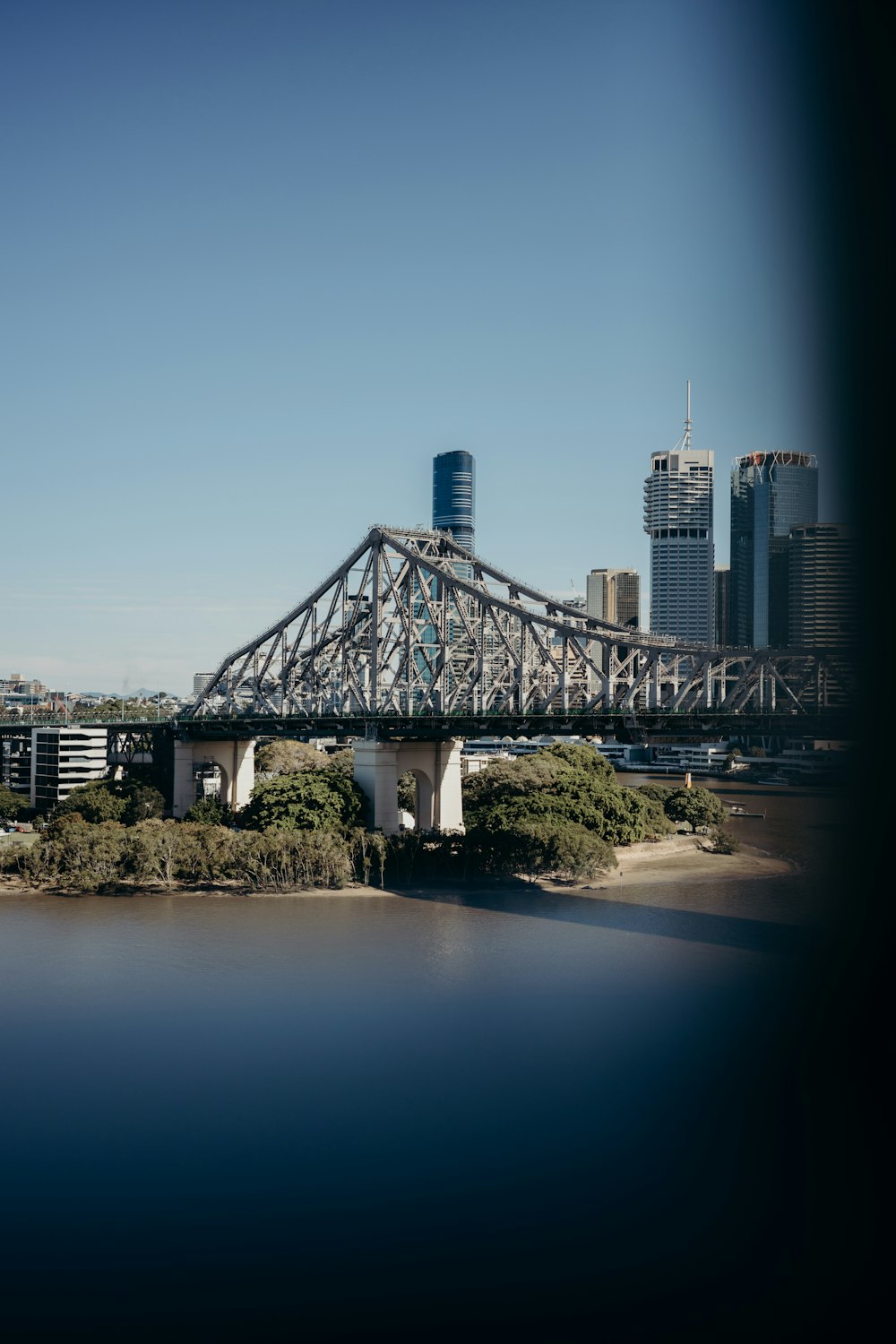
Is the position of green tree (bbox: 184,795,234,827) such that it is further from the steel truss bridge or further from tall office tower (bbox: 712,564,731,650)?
tall office tower (bbox: 712,564,731,650)

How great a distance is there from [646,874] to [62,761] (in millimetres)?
28189

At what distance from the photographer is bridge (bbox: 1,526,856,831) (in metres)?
Result: 33.8

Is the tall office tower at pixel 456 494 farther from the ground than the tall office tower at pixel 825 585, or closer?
farther from the ground

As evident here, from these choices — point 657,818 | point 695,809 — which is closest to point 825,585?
point 657,818

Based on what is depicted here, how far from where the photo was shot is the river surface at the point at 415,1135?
12.2 meters

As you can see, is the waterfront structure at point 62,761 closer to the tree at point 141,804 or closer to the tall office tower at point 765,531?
the tree at point 141,804

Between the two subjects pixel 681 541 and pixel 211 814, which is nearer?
pixel 211 814

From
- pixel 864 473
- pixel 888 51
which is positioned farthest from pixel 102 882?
pixel 888 51

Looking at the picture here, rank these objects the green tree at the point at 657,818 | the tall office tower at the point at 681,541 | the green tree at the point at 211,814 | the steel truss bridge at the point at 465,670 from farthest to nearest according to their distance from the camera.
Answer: the tall office tower at the point at 681,541, the green tree at the point at 657,818, the green tree at the point at 211,814, the steel truss bridge at the point at 465,670

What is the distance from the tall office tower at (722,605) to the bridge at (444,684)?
44.1 meters

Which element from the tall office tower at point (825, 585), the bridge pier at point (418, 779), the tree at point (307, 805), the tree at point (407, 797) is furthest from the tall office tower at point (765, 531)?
the tree at point (407, 797)

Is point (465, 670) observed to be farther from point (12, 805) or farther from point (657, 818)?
point (12, 805)

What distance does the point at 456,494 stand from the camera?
186m

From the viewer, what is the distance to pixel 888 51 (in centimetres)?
1562
